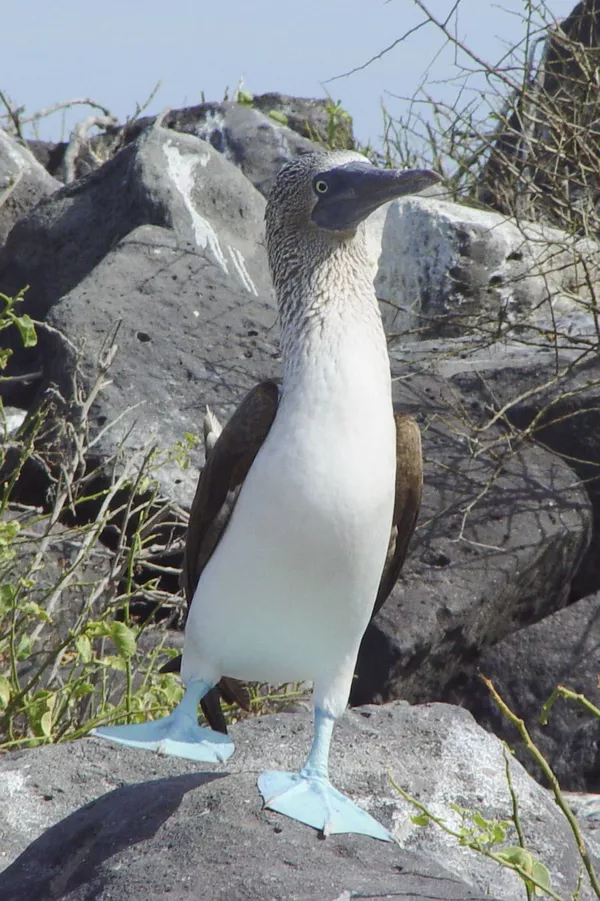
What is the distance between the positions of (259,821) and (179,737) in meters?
0.31

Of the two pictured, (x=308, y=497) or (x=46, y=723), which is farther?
(x=46, y=723)

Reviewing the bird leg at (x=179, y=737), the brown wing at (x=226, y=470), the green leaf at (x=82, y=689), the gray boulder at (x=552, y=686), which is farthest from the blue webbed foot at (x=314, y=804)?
the gray boulder at (x=552, y=686)

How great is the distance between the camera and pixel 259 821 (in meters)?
2.45

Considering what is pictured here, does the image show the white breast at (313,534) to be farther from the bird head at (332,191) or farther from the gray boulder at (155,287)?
the gray boulder at (155,287)

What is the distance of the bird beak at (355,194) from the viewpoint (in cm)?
278

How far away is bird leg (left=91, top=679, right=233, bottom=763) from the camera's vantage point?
8.59 feet

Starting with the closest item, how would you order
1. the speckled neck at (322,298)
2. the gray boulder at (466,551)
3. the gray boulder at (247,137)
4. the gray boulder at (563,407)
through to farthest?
the speckled neck at (322,298) < the gray boulder at (466,551) < the gray boulder at (563,407) < the gray boulder at (247,137)

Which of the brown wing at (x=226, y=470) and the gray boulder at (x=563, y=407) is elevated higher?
the gray boulder at (x=563, y=407)

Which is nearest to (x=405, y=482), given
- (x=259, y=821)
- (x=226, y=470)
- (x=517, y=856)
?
(x=226, y=470)

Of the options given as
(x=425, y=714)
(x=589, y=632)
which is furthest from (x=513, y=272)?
(x=425, y=714)

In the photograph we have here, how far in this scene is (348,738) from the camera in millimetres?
3344

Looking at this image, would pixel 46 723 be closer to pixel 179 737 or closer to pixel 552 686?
pixel 179 737

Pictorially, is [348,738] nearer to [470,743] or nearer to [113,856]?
[470,743]

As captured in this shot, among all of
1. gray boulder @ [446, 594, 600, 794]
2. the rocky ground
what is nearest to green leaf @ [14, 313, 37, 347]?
the rocky ground
